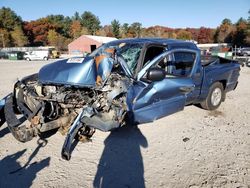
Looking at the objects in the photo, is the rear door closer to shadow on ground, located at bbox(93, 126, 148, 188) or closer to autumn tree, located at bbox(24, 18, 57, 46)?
shadow on ground, located at bbox(93, 126, 148, 188)

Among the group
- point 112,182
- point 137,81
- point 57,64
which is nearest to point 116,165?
point 112,182

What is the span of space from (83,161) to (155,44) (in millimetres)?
2697

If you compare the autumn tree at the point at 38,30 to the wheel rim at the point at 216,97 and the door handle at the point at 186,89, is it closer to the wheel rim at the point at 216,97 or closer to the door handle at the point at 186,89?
the wheel rim at the point at 216,97

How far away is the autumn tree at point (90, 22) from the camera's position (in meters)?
94.7

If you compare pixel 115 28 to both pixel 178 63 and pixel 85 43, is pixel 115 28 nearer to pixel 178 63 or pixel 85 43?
pixel 85 43

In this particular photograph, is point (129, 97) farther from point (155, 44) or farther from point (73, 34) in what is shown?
point (73, 34)

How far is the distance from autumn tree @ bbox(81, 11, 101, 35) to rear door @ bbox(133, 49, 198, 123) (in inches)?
3565

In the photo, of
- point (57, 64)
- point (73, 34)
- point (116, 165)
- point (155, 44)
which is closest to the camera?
point (116, 165)

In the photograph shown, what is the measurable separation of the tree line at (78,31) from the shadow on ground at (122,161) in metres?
65.7

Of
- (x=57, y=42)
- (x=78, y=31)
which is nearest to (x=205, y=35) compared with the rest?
(x=78, y=31)

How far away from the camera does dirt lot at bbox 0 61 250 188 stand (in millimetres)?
3395

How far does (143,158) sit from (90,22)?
98.3 meters

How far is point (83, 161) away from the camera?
3932 millimetres

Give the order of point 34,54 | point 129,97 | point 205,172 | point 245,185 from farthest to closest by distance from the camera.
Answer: point 34,54
point 129,97
point 205,172
point 245,185
